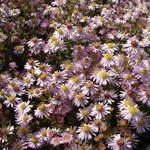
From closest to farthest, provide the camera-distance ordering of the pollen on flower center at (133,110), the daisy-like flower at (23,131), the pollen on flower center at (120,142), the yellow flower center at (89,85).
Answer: the pollen on flower center at (120,142)
the pollen on flower center at (133,110)
the daisy-like flower at (23,131)
the yellow flower center at (89,85)

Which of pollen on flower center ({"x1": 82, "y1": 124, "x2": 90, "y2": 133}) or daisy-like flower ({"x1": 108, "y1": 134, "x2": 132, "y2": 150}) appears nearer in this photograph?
daisy-like flower ({"x1": 108, "y1": 134, "x2": 132, "y2": 150})

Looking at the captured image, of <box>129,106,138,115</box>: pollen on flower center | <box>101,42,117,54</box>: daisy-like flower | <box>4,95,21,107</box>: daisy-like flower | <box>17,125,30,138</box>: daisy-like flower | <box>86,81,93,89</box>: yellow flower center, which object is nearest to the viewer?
<box>129,106,138,115</box>: pollen on flower center

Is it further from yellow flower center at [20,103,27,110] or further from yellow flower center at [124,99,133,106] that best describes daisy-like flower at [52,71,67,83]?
yellow flower center at [124,99,133,106]

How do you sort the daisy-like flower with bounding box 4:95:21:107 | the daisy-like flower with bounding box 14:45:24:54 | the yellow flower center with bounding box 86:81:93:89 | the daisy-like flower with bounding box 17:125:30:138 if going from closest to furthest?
the daisy-like flower with bounding box 17:125:30:138, the yellow flower center with bounding box 86:81:93:89, the daisy-like flower with bounding box 4:95:21:107, the daisy-like flower with bounding box 14:45:24:54

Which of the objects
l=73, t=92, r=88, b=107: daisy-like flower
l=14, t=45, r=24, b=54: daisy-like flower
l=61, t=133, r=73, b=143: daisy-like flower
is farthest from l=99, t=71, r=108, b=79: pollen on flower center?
l=14, t=45, r=24, b=54: daisy-like flower

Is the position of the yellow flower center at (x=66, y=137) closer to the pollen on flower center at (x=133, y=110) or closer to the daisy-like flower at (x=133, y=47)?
the pollen on flower center at (x=133, y=110)

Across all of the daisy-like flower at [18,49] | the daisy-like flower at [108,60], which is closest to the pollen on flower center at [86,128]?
the daisy-like flower at [108,60]

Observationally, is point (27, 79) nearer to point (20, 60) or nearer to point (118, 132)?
point (20, 60)
